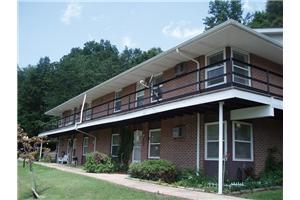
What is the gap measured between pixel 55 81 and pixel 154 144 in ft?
108

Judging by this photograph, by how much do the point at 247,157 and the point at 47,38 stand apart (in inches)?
325

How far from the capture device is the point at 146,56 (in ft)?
142

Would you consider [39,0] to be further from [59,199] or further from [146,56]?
[146,56]

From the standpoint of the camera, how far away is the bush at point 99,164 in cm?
1595

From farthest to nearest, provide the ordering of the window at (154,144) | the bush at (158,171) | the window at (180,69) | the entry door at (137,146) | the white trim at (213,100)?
the entry door at (137,146), the window at (154,144), the window at (180,69), the bush at (158,171), the white trim at (213,100)

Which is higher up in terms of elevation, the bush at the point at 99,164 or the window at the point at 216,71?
the window at the point at 216,71

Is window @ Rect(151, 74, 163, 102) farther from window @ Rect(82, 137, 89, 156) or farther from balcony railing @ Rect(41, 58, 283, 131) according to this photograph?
window @ Rect(82, 137, 89, 156)

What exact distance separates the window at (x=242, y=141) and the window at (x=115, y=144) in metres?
8.37

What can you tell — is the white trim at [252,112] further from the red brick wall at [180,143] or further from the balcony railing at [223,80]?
the red brick wall at [180,143]

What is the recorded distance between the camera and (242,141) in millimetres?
12102

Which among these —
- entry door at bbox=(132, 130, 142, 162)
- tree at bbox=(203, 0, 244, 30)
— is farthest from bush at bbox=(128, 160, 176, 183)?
tree at bbox=(203, 0, 244, 30)

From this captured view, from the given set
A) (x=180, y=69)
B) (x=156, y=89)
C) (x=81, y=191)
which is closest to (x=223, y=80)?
(x=180, y=69)

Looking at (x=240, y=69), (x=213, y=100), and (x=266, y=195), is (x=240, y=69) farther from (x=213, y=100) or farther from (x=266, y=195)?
(x=266, y=195)

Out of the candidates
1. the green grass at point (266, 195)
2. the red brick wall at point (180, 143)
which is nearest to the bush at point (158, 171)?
the red brick wall at point (180, 143)
